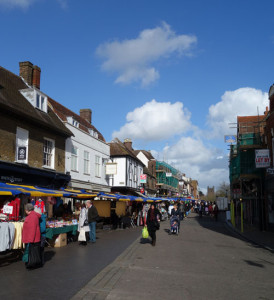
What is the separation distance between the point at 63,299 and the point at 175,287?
89.6 inches

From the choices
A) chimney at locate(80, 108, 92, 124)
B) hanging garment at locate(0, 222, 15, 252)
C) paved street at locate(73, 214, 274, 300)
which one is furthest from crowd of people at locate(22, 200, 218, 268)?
chimney at locate(80, 108, 92, 124)

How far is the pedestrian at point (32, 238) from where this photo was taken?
27.6ft

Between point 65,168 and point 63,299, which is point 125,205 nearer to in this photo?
point 65,168

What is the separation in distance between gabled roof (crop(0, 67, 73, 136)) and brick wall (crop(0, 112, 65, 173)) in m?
0.38

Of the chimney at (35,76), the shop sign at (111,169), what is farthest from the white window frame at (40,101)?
the shop sign at (111,169)

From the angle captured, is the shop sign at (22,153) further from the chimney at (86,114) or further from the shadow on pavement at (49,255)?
the chimney at (86,114)

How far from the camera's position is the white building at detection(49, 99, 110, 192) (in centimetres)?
2450

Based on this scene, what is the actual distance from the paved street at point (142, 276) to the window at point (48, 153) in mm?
9756

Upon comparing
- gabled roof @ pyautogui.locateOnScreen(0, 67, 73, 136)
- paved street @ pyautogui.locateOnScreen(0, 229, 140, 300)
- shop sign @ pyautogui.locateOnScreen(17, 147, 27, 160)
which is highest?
gabled roof @ pyautogui.locateOnScreen(0, 67, 73, 136)

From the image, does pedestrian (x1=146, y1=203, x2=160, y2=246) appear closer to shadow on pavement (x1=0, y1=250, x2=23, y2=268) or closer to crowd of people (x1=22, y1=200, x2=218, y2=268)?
crowd of people (x1=22, y1=200, x2=218, y2=268)

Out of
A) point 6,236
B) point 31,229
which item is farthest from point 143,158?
point 31,229

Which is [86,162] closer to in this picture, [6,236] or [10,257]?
[10,257]

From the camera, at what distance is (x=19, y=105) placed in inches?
748

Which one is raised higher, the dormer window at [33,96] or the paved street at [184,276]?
the dormer window at [33,96]
